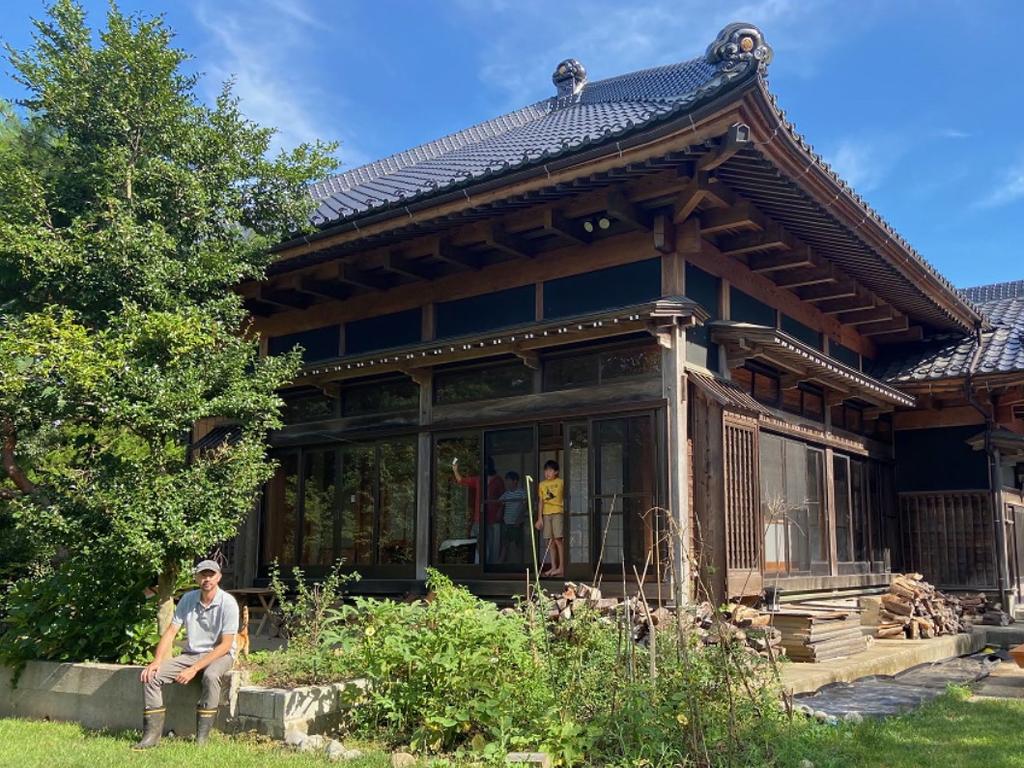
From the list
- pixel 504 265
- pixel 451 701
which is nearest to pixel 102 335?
pixel 451 701

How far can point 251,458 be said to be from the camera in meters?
7.50

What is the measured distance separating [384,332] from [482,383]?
1773mm

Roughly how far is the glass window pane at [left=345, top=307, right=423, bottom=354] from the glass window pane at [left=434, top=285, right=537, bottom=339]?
34cm

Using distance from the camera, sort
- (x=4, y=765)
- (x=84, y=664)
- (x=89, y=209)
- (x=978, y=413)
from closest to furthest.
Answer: (x=4, y=765)
(x=84, y=664)
(x=89, y=209)
(x=978, y=413)

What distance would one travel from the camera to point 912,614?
10.6 m

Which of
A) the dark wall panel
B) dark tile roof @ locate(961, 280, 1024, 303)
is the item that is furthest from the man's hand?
dark tile roof @ locate(961, 280, 1024, 303)

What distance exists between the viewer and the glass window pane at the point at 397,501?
1052 cm

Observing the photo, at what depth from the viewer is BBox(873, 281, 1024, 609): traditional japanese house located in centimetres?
1229

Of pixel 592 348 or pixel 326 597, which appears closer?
pixel 326 597

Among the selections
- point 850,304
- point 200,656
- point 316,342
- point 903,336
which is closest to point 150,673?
point 200,656

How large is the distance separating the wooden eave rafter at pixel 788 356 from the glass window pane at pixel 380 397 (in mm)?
3532

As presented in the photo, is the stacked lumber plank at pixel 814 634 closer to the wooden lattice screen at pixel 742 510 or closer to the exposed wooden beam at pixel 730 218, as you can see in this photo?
the wooden lattice screen at pixel 742 510

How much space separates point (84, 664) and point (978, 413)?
11352 millimetres

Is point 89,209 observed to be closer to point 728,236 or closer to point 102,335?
point 102,335
